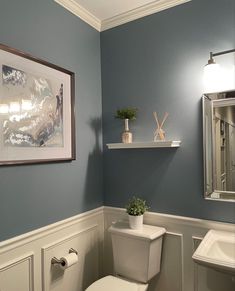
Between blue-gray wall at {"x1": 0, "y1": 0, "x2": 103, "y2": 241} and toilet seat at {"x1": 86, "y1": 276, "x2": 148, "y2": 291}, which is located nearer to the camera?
blue-gray wall at {"x1": 0, "y1": 0, "x2": 103, "y2": 241}

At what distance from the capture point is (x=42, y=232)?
1.56 m

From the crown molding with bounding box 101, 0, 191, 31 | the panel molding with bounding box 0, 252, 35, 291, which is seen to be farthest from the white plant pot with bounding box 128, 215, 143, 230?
the crown molding with bounding box 101, 0, 191, 31

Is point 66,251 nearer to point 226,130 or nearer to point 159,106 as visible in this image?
point 159,106

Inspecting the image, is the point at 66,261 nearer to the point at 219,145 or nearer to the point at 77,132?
the point at 77,132

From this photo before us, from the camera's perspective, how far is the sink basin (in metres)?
1.25

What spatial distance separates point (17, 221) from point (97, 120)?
1.06 m

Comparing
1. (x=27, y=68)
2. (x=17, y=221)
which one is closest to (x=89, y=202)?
(x=17, y=221)

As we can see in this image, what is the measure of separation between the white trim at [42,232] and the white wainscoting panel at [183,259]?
508 millimetres

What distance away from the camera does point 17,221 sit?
142cm

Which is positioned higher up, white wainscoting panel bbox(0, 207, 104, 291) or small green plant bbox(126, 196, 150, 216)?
small green plant bbox(126, 196, 150, 216)

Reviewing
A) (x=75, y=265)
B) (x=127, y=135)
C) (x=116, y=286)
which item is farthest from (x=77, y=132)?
(x=116, y=286)

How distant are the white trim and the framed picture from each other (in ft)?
1.48

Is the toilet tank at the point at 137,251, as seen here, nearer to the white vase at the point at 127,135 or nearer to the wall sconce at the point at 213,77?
the white vase at the point at 127,135

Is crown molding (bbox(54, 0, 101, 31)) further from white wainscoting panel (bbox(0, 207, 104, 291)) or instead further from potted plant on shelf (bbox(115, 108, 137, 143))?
white wainscoting panel (bbox(0, 207, 104, 291))
